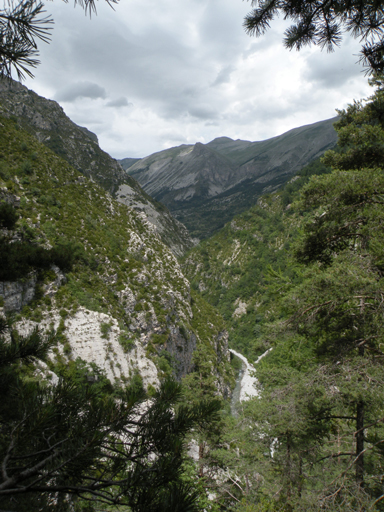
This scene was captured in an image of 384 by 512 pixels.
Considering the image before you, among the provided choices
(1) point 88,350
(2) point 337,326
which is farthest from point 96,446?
(1) point 88,350

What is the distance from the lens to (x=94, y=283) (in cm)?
2325

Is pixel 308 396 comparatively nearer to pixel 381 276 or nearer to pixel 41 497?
pixel 381 276

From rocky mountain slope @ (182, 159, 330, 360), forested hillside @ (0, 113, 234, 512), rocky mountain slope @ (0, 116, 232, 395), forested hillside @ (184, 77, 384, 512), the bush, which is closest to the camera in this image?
forested hillside @ (0, 113, 234, 512)

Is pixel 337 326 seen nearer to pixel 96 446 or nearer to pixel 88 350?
pixel 96 446

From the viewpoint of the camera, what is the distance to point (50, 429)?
233 cm

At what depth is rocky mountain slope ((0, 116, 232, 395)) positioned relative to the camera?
17.4m

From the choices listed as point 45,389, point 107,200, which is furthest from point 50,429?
point 107,200

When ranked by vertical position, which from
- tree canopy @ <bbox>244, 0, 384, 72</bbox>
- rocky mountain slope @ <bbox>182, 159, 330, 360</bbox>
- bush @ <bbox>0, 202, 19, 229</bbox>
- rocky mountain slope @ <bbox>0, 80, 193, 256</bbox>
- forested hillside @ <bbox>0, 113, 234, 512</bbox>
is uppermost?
rocky mountain slope @ <bbox>0, 80, 193, 256</bbox>

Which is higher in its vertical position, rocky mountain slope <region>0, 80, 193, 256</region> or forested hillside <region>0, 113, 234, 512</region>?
rocky mountain slope <region>0, 80, 193, 256</region>

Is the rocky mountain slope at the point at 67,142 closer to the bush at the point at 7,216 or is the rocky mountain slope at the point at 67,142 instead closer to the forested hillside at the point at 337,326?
the forested hillside at the point at 337,326

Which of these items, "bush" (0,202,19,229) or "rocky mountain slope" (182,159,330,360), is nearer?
"bush" (0,202,19,229)

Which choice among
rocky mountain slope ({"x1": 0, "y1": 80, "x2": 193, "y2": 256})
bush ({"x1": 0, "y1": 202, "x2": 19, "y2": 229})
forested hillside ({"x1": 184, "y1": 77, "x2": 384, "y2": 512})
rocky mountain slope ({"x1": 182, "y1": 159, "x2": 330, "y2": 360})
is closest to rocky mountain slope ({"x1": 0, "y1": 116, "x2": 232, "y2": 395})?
bush ({"x1": 0, "y1": 202, "x2": 19, "y2": 229})

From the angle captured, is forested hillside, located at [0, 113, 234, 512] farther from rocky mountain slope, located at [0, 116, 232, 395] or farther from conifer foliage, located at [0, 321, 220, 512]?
rocky mountain slope, located at [0, 116, 232, 395]

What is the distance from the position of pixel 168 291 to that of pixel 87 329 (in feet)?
43.5
